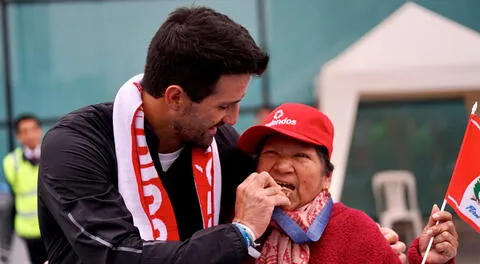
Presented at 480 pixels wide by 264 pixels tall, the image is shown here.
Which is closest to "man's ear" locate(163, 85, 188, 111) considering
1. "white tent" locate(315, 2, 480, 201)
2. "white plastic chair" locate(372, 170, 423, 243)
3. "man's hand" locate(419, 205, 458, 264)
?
"man's hand" locate(419, 205, 458, 264)

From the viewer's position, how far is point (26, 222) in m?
8.16

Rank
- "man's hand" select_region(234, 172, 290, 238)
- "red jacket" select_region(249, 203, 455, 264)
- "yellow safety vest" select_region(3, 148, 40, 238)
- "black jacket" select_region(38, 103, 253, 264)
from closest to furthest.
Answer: "black jacket" select_region(38, 103, 253, 264) < "man's hand" select_region(234, 172, 290, 238) < "red jacket" select_region(249, 203, 455, 264) < "yellow safety vest" select_region(3, 148, 40, 238)

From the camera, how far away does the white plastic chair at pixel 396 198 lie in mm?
10039

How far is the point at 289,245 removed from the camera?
2.90m

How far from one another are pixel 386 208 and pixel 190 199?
810 centimetres

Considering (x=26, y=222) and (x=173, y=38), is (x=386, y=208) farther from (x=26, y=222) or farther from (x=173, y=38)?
(x=173, y=38)

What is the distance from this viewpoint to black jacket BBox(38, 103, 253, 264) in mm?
2523

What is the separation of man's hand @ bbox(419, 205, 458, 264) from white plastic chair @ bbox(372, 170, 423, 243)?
7015mm

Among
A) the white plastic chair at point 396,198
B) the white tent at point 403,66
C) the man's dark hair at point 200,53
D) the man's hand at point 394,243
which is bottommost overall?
the white plastic chair at point 396,198

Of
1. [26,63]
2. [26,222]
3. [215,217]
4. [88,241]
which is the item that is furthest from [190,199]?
[26,63]

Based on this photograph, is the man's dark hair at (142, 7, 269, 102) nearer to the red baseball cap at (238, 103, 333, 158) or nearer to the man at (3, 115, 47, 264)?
the red baseball cap at (238, 103, 333, 158)

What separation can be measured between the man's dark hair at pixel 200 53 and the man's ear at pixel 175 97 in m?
0.02

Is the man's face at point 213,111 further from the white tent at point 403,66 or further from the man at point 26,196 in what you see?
the white tent at point 403,66

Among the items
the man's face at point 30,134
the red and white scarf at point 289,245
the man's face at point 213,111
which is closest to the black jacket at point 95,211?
the man's face at point 213,111
